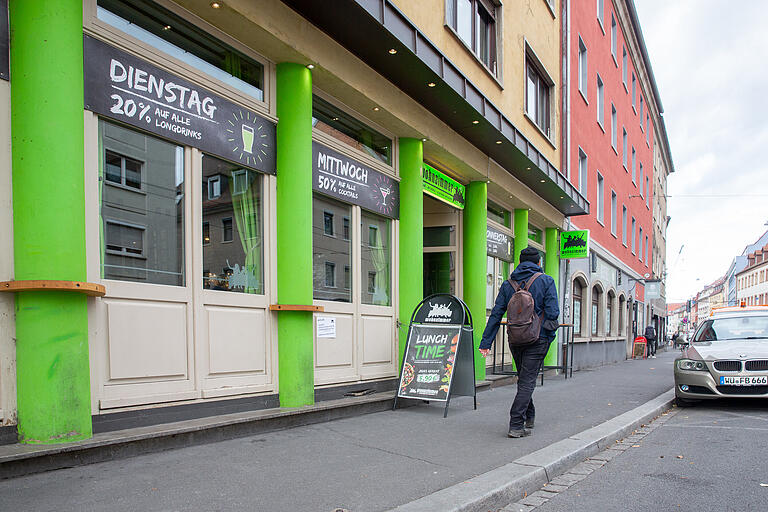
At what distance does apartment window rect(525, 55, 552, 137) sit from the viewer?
14.9 meters

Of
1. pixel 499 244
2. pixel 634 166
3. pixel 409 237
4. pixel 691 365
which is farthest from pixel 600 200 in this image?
pixel 409 237

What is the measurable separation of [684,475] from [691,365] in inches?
185

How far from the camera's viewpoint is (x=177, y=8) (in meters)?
A: 5.88

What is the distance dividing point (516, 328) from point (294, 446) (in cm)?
249

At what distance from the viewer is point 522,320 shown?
626cm

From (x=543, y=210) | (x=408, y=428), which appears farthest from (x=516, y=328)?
(x=543, y=210)

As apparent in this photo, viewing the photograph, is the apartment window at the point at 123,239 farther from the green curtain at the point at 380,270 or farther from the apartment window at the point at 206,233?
the green curtain at the point at 380,270

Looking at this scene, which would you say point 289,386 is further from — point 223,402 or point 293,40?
point 293,40

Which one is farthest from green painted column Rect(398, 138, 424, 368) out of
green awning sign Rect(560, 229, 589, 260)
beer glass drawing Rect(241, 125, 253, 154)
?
green awning sign Rect(560, 229, 589, 260)

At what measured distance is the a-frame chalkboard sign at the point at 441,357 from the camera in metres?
7.73

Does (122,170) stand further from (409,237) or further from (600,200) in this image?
(600,200)

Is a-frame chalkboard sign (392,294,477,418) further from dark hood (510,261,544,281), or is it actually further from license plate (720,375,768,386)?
license plate (720,375,768,386)

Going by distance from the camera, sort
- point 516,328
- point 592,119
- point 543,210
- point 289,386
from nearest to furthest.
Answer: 1. point 516,328
2. point 289,386
3. point 543,210
4. point 592,119

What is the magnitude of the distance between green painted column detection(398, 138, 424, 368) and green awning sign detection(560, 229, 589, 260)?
935 centimetres
